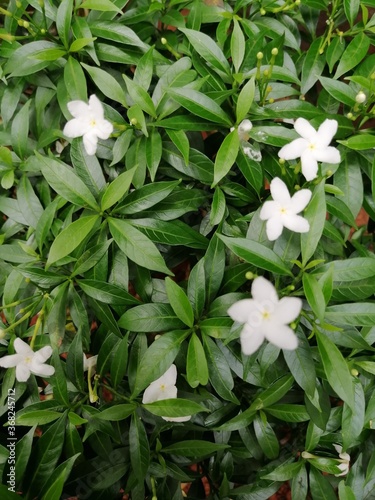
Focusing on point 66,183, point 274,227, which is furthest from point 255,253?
point 66,183

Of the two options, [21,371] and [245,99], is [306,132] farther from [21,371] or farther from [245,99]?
[21,371]

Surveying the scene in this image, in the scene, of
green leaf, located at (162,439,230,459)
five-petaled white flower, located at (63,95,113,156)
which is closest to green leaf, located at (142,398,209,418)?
green leaf, located at (162,439,230,459)

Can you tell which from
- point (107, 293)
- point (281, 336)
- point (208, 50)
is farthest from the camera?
point (208, 50)

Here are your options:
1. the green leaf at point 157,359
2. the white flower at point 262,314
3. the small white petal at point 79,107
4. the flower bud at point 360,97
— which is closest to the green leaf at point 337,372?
the white flower at point 262,314

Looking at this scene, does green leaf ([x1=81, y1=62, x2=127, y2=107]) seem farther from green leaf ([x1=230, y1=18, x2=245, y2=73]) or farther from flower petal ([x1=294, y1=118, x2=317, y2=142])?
flower petal ([x1=294, y1=118, x2=317, y2=142])

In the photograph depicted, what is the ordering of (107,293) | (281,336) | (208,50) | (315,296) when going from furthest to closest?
(208,50)
(107,293)
(315,296)
(281,336)

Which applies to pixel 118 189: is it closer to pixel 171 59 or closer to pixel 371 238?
pixel 171 59

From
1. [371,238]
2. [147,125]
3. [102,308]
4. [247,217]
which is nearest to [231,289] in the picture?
[247,217]
